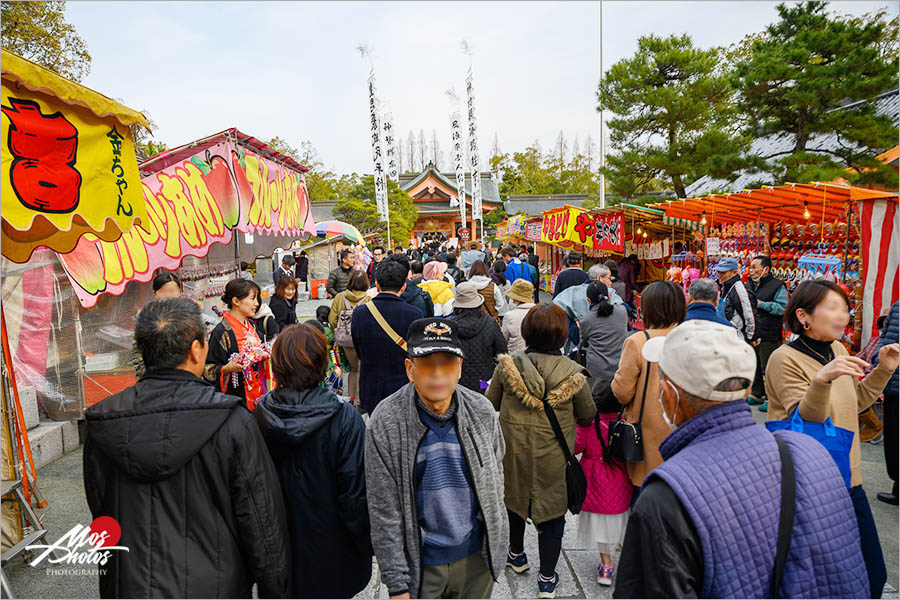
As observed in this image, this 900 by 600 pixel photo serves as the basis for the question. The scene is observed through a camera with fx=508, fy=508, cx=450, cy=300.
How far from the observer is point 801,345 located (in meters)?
2.32

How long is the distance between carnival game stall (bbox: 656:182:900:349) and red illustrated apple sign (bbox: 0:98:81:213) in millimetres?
6913

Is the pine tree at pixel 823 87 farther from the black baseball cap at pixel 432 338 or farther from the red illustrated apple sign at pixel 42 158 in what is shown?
the red illustrated apple sign at pixel 42 158

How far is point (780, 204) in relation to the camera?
7.08 meters

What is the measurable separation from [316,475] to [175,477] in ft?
1.70

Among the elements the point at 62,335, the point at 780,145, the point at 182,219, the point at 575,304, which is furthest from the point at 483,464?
the point at 780,145

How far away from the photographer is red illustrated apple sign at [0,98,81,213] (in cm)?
251

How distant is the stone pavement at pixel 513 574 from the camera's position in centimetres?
283

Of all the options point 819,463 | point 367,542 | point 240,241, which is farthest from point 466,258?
point 819,463

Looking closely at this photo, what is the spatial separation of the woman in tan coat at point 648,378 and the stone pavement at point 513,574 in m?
0.59

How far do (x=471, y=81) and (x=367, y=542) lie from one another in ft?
68.0

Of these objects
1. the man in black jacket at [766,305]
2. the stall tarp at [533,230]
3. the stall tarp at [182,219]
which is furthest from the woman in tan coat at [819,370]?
the stall tarp at [533,230]

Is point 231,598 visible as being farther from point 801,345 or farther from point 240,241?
point 240,241

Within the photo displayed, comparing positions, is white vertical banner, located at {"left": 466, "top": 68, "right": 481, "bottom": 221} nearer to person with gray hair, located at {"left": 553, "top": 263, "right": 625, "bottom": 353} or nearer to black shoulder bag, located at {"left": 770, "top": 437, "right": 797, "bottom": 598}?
person with gray hair, located at {"left": 553, "top": 263, "right": 625, "bottom": 353}

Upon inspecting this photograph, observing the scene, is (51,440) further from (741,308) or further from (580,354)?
(741,308)
